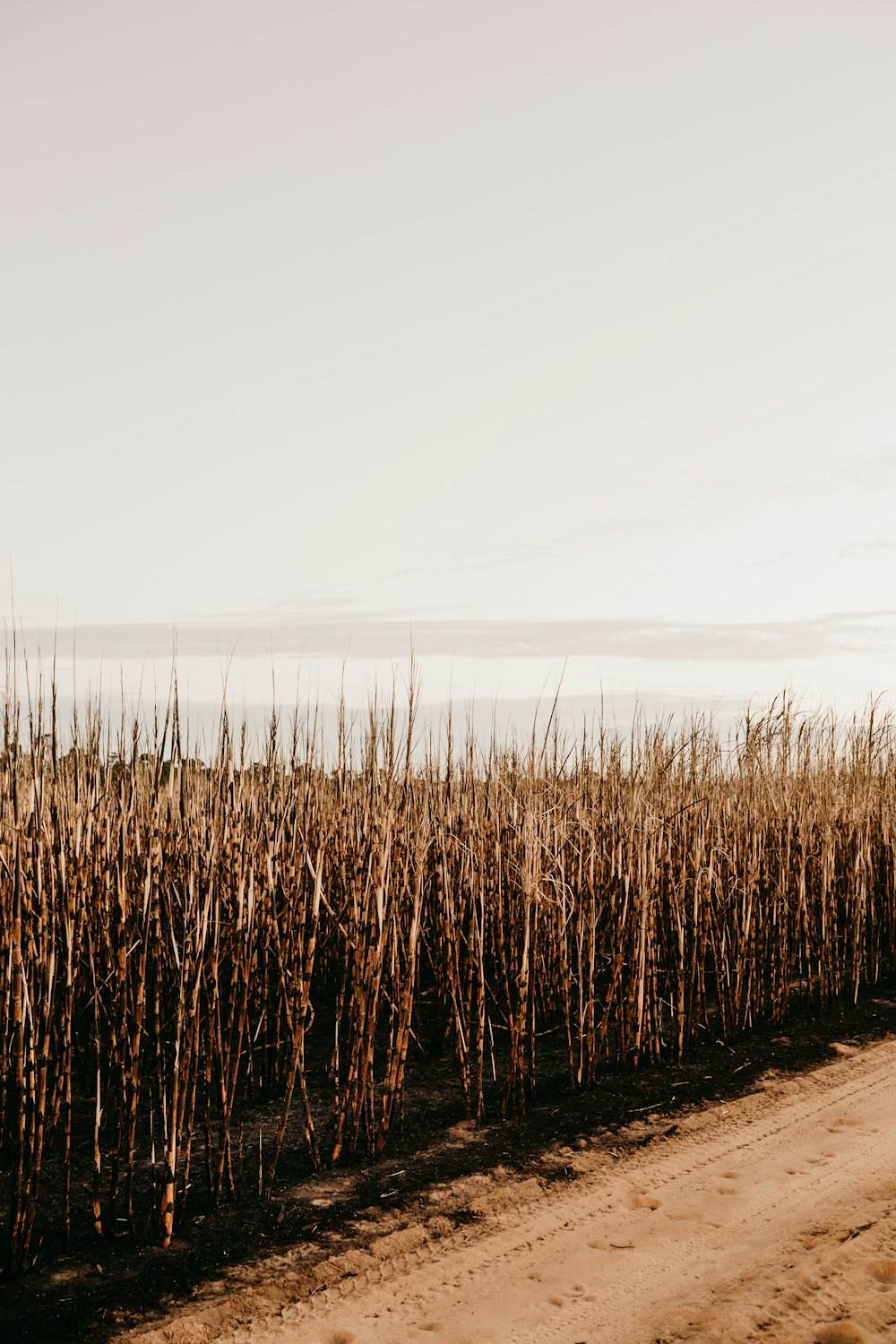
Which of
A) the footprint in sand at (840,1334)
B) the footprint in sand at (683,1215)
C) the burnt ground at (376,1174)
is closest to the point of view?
the footprint in sand at (840,1334)

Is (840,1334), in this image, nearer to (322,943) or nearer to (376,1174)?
(376,1174)

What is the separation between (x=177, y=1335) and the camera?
5.47 feet

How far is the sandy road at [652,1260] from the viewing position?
1.71 meters

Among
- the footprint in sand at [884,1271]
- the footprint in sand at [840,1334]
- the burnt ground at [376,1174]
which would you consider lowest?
the burnt ground at [376,1174]

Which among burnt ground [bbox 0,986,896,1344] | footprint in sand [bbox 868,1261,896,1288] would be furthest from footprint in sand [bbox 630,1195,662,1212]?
footprint in sand [bbox 868,1261,896,1288]

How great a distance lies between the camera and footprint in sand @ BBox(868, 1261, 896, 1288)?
72.9 inches

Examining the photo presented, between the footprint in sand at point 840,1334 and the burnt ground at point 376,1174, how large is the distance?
0.72 meters

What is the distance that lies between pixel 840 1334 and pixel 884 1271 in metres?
0.26

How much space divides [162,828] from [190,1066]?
2.15 feet

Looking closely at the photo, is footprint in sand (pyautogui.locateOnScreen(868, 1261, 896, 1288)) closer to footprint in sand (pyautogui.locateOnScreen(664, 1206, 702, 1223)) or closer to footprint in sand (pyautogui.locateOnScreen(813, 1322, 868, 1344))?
footprint in sand (pyautogui.locateOnScreen(813, 1322, 868, 1344))

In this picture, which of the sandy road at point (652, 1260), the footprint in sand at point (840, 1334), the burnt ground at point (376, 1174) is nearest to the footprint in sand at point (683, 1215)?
the sandy road at point (652, 1260)

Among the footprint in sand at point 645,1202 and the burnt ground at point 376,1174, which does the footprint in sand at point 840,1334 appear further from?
the burnt ground at point 376,1174

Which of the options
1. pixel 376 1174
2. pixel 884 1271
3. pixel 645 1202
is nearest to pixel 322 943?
pixel 376 1174

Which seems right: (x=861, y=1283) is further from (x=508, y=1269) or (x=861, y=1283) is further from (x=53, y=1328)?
(x=53, y=1328)
